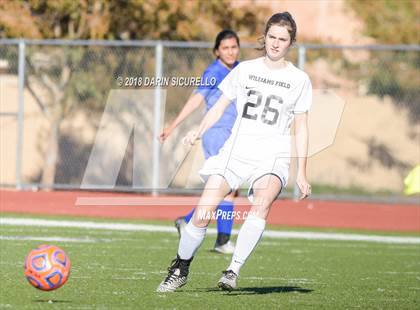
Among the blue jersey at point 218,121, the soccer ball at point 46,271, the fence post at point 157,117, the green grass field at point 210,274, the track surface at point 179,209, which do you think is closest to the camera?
the soccer ball at point 46,271

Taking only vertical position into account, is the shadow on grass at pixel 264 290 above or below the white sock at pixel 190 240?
below

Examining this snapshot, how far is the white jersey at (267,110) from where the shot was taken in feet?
25.9

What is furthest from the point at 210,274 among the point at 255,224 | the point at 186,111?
the point at 255,224

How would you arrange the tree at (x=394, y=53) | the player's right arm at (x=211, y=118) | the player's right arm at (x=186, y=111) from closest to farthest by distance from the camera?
the player's right arm at (x=211, y=118), the player's right arm at (x=186, y=111), the tree at (x=394, y=53)

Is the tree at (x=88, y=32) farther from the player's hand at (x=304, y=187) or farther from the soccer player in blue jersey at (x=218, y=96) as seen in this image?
the player's hand at (x=304, y=187)

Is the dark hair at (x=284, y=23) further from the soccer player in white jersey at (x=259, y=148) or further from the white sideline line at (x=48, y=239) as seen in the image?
the white sideline line at (x=48, y=239)

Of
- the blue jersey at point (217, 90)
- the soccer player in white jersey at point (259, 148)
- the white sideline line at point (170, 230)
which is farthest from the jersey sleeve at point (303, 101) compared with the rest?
the white sideline line at point (170, 230)

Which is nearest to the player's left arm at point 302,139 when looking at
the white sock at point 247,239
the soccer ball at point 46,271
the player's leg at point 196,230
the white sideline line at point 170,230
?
the white sock at point 247,239

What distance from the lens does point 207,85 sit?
1100 centimetres

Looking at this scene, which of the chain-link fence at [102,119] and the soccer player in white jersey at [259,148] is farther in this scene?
the chain-link fence at [102,119]

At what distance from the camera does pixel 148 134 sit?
771 inches

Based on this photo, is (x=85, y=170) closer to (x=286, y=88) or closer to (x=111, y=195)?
(x=111, y=195)

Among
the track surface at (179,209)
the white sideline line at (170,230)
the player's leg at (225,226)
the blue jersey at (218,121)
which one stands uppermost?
the blue jersey at (218,121)

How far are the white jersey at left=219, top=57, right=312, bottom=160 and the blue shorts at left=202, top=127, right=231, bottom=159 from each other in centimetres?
335
